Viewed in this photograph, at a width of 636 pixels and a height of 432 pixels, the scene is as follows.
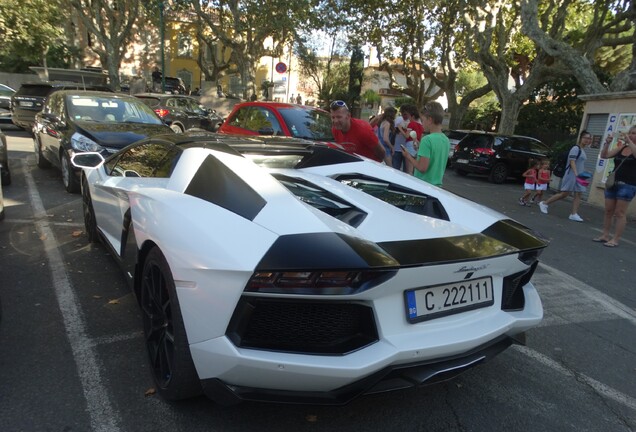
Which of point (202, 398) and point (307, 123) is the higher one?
point (307, 123)

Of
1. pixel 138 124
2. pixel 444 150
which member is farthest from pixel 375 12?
pixel 444 150

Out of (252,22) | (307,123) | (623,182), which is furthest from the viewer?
(252,22)

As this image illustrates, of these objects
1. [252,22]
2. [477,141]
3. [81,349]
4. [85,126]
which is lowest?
[81,349]

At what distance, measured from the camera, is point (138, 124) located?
7660 mm

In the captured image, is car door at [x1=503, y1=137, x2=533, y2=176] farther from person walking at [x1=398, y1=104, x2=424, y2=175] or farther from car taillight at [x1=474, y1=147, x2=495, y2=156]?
person walking at [x1=398, y1=104, x2=424, y2=175]

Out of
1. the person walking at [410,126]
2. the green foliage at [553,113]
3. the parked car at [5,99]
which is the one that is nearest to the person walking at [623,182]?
the person walking at [410,126]

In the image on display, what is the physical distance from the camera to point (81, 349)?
295 centimetres

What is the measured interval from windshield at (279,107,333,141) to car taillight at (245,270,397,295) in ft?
18.0

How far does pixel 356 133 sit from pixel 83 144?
13.3 feet

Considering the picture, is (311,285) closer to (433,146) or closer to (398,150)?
(433,146)

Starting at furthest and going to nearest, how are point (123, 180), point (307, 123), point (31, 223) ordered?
point (307, 123) < point (31, 223) < point (123, 180)

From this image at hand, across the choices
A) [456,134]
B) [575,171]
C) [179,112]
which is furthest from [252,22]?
[575,171]

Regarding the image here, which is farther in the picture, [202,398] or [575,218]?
[575,218]

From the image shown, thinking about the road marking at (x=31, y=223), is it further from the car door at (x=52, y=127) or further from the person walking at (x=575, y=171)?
the person walking at (x=575, y=171)
